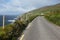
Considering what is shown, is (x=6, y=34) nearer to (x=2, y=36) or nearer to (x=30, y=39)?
(x=2, y=36)

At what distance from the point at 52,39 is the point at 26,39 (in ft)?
6.72

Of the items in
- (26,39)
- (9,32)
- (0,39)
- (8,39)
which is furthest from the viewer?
(26,39)

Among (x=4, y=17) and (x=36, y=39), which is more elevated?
(x=4, y=17)

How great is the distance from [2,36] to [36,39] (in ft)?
23.4

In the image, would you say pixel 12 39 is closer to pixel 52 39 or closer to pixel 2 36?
pixel 2 36

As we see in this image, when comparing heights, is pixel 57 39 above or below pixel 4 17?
Result: below

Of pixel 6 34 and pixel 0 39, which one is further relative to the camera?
pixel 6 34

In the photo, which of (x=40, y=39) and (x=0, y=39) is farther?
(x=40, y=39)

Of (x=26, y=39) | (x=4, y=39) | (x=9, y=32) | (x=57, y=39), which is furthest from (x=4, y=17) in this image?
(x=57, y=39)

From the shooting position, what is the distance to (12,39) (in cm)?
1703

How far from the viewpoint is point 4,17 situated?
18.2 meters

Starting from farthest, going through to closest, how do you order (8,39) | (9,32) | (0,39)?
(9,32), (8,39), (0,39)

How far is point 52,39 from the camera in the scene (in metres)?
22.2

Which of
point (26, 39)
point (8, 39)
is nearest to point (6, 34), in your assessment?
point (8, 39)
